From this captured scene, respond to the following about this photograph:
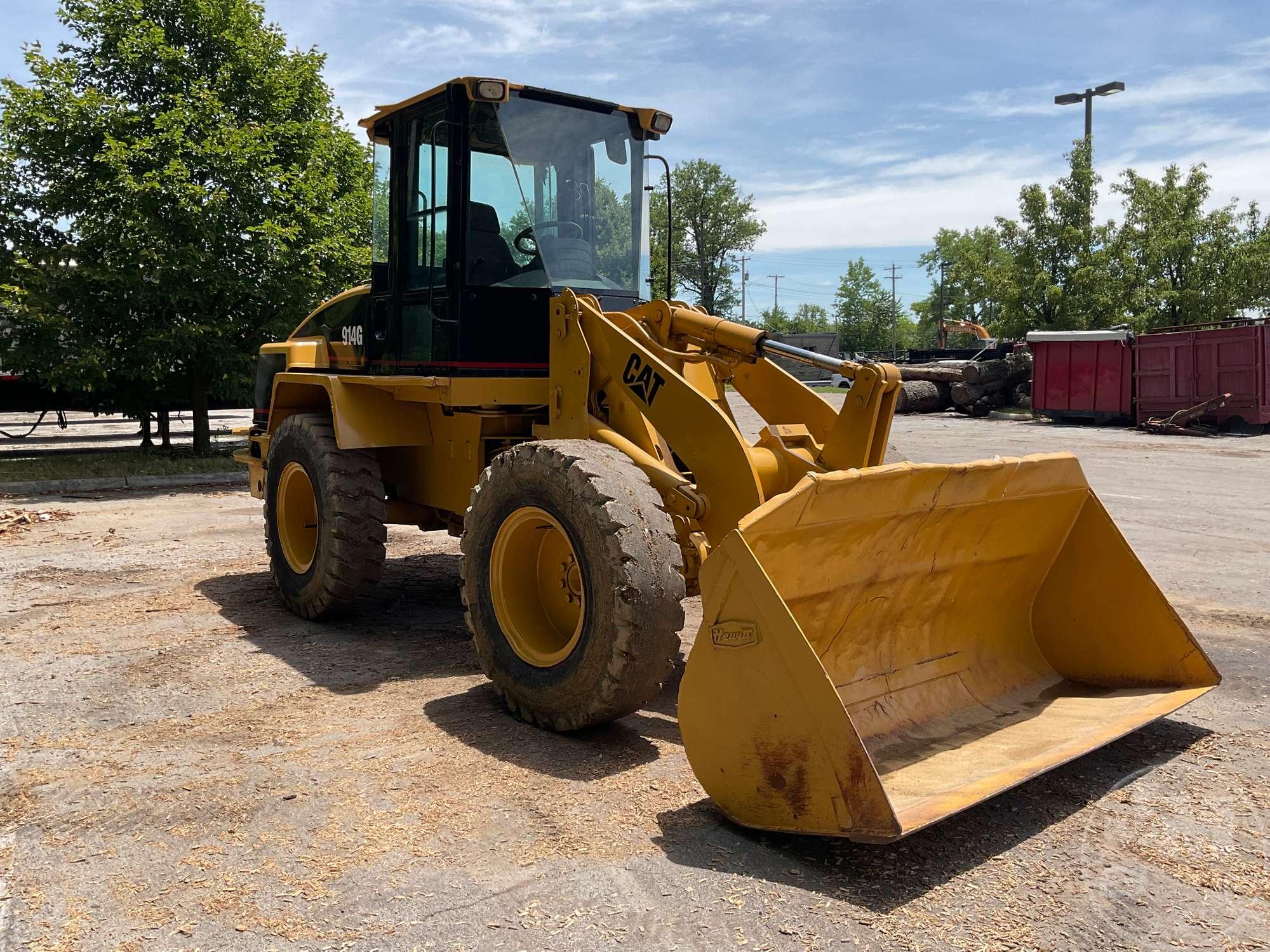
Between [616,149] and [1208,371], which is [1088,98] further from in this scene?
[616,149]

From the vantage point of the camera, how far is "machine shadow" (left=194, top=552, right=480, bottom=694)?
556 cm

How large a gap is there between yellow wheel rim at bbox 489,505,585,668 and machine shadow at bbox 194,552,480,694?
913mm

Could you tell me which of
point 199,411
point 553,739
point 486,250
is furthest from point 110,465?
point 553,739

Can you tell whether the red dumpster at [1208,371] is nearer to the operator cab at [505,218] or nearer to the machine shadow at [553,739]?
the operator cab at [505,218]

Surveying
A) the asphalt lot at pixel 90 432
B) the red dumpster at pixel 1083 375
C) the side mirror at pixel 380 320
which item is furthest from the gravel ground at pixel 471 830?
the red dumpster at pixel 1083 375

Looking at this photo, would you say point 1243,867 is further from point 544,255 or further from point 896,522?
point 544,255

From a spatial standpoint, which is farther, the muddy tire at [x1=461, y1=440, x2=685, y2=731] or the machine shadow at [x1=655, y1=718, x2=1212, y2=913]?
the muddy tire at [x1=461, y1=440, x2=685, y2=731]

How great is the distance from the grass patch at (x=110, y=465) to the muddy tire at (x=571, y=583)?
10702mm

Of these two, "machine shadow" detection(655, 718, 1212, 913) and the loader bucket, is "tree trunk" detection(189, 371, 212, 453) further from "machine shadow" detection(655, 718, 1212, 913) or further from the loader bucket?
"machine shadow" detection(655, 718, 1212, 913)

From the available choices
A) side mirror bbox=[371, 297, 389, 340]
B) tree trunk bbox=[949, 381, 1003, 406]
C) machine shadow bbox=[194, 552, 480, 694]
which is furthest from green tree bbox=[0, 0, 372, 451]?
tree trunk bbox=[949, 381, 1003, 406]

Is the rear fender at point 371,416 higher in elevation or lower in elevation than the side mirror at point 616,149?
lower

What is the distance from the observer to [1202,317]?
101 feet

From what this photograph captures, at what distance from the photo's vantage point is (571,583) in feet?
15.0

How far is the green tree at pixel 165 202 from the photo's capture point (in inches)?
534
